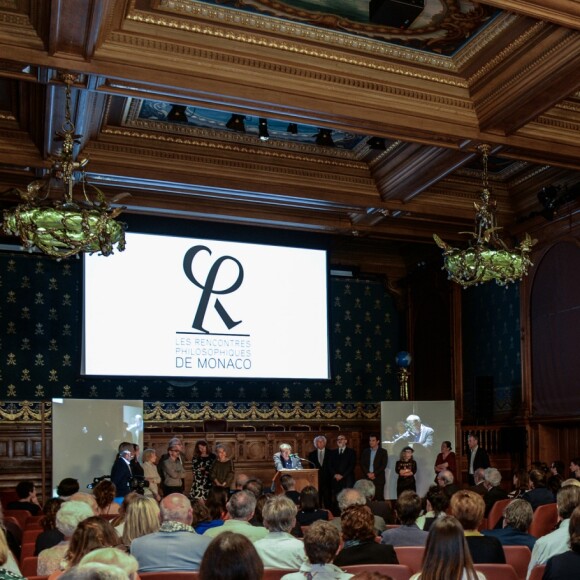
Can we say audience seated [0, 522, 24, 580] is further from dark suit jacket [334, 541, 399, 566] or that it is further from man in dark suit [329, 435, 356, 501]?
man in dark suit [329, 435, 356, 501]

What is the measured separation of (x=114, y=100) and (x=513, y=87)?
446 cm

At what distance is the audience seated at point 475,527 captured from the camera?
4234mm

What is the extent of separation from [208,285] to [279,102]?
17.1 ft

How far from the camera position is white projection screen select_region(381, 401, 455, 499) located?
1326 cm

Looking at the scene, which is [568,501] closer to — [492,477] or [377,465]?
[492,477]

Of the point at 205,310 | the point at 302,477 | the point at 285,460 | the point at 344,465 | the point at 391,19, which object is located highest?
the point at 391,19

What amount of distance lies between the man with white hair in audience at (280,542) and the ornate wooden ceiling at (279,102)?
4.00 m

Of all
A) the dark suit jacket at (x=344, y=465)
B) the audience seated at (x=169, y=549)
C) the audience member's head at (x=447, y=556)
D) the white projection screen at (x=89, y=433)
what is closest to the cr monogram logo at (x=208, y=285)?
the white projection screen at (x=89, y=433)

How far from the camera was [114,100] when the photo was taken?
9.65m

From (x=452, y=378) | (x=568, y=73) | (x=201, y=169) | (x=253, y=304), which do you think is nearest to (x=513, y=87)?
(x=568, y=73)

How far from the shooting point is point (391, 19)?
7.11 metres

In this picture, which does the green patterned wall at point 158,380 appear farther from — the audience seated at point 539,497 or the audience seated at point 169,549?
the audience seated at point 169,549

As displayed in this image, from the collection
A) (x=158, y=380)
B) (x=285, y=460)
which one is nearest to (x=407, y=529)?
(x=285, y=460)

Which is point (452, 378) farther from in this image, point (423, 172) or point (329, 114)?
point (329, 114)
